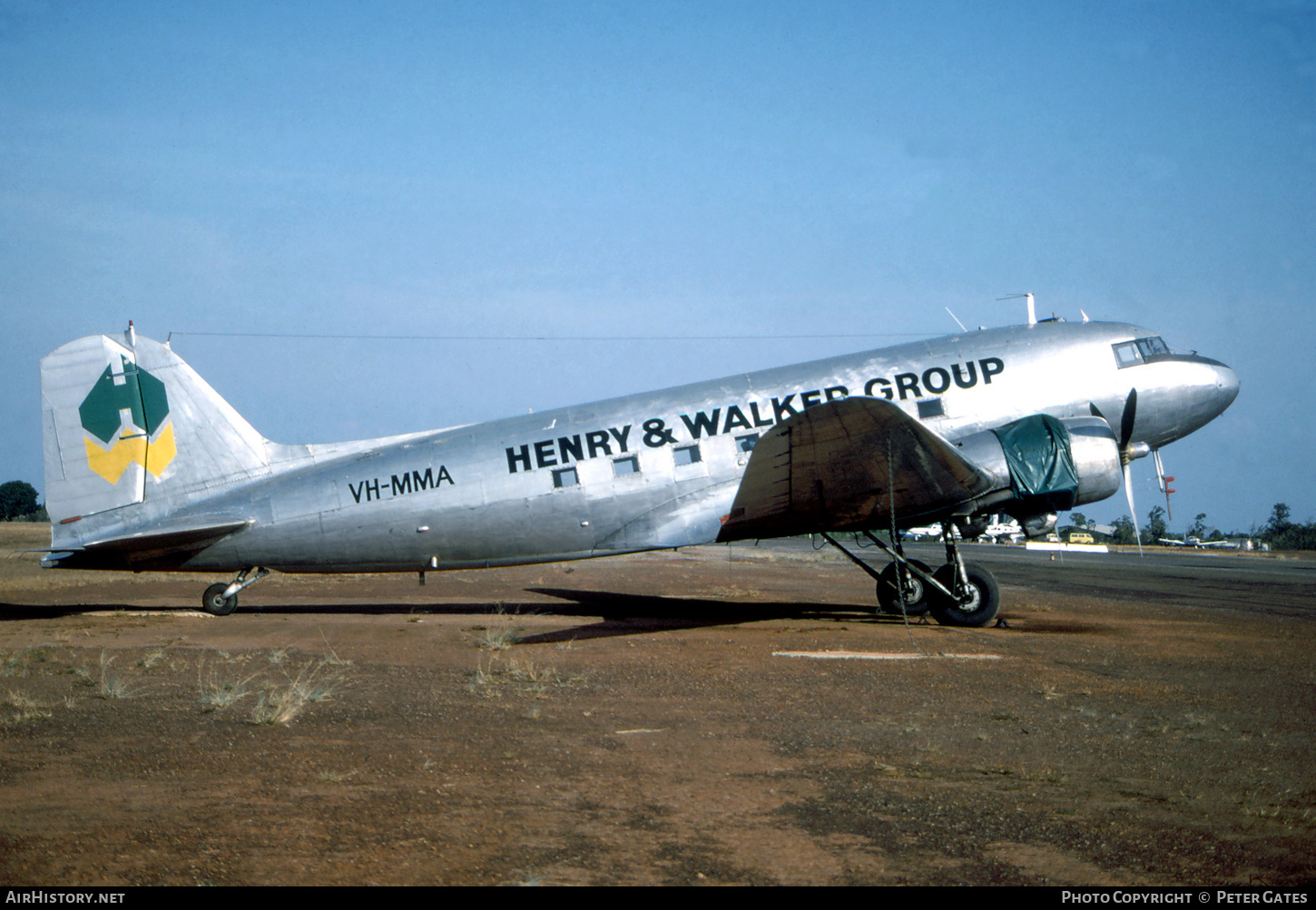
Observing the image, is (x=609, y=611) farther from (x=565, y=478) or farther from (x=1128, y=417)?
(x=1128, y=417)

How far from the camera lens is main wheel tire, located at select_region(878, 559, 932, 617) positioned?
1476 centimetres

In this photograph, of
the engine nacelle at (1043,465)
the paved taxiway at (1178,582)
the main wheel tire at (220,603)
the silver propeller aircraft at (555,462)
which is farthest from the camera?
the paved taxiway at (1178,582)

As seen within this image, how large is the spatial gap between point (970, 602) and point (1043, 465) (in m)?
2.33

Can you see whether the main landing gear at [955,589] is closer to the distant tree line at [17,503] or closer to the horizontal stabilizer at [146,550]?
the horizontal stabilizer at [146,550]

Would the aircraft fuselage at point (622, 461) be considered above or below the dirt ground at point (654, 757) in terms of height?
above

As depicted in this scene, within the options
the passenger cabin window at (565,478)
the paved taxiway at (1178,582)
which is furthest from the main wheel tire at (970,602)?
the passenger cabin window at (565,478)

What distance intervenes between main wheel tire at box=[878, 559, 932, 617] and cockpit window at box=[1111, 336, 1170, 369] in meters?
4.63

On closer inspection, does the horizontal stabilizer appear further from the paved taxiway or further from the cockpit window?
the paved taxiway

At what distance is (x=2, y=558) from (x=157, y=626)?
29285mm

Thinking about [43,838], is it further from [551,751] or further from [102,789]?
[551,751]

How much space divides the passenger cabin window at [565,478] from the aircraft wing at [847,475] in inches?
96.4

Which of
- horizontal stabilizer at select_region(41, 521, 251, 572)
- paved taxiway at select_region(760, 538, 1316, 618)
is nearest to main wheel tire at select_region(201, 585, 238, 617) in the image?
horizontal stabilizer at select_region(41, 521, 251, 572)

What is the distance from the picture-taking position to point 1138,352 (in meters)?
14.6

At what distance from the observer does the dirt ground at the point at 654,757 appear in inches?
176
